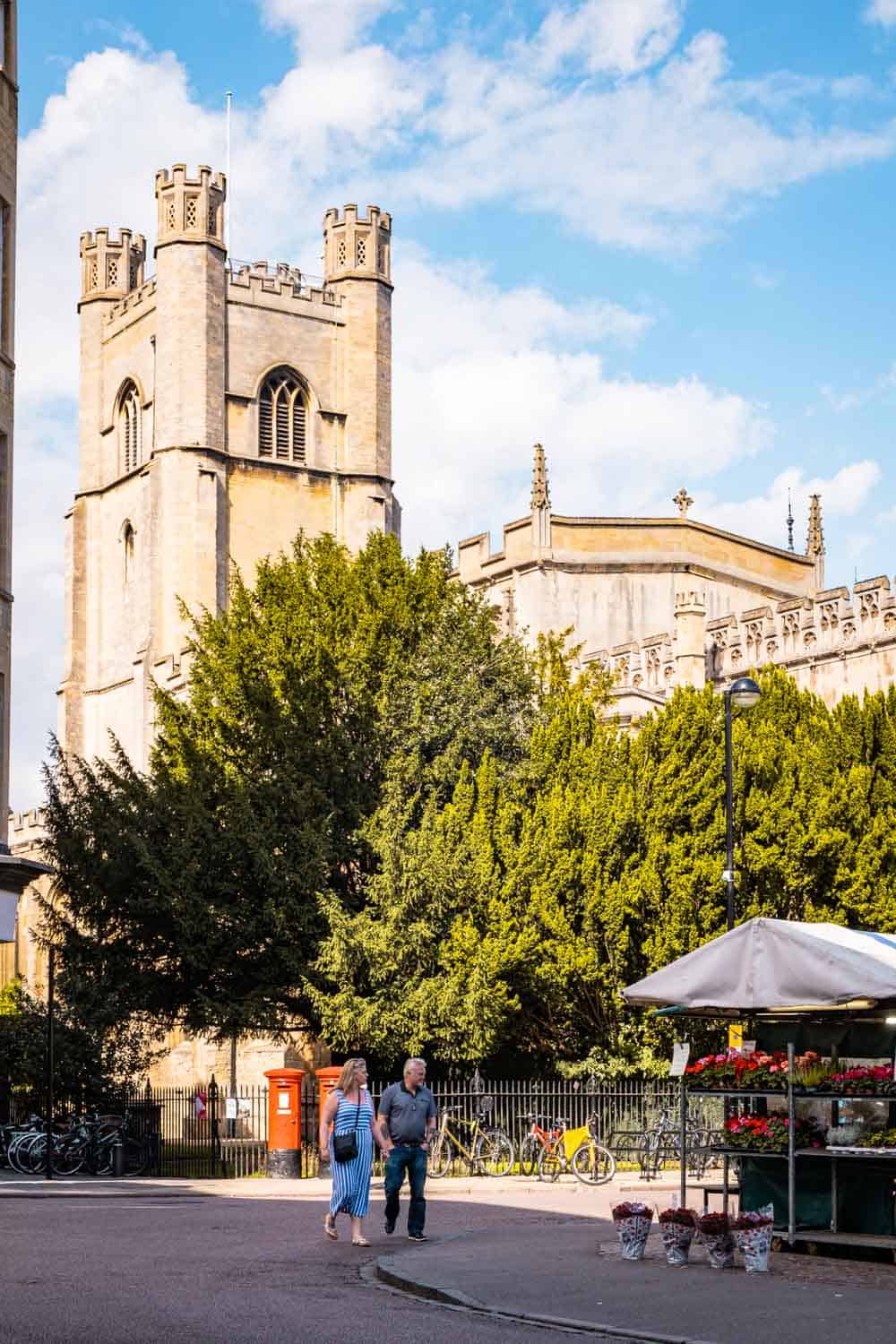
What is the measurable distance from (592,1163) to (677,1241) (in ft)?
37.5

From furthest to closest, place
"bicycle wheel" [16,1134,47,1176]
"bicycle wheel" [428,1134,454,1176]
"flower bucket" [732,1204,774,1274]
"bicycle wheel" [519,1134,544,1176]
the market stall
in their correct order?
"bicycle wheel" [16,1134,47,1176], "bicycle wheel" [428,1134,454,1176], "bicycle wheel" [519,1134,544,1176], the market stall, "flower bucket" [732,1204,774,1274]

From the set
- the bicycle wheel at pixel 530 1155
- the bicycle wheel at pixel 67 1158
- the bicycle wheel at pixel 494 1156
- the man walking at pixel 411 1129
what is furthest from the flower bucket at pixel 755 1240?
the bicycle wheel at pixel 67 1158

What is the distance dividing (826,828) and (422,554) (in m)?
9.75

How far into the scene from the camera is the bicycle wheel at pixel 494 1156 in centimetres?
2597

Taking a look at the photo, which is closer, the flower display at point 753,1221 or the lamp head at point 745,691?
the flower display at point 753,1221

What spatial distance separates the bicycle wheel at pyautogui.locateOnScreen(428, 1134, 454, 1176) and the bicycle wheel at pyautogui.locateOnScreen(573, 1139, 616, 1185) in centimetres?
222

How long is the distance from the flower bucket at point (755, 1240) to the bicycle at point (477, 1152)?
13.1 metres

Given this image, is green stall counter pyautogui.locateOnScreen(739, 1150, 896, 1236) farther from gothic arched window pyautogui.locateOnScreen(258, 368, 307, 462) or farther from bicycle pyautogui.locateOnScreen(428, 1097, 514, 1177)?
gothic arched window pyautogui.locateOnScreen(258, 368, 307, 462)

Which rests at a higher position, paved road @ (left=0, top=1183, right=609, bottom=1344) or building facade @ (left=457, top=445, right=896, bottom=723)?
building facade @ (left=457, top=445, right=896, bottom=723)

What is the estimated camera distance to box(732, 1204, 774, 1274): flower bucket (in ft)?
42.1

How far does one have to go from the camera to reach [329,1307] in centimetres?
1152

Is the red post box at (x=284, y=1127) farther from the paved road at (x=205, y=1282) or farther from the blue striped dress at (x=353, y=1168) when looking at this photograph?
the blue striped dress at (x=353, y=1168)

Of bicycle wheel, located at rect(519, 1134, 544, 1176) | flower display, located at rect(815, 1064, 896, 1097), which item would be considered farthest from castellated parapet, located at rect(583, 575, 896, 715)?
flower display, located at rect(815, 1064, 896, 1097)

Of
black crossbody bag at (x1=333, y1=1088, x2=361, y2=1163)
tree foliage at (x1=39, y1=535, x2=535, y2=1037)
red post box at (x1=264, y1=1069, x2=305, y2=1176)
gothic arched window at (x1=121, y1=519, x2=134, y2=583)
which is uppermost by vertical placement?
gothic arched window at (x1=121, y1=519, x2=134, y2=583)
